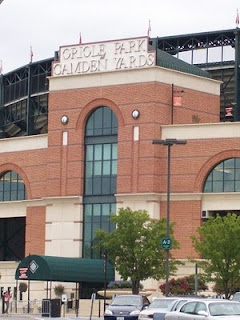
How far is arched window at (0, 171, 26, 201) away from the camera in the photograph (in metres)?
94.3


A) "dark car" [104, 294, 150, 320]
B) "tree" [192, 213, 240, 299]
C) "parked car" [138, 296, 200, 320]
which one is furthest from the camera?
"tree" [192, 213, 240, 299]

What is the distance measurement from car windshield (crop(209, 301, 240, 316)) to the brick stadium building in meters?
43.4

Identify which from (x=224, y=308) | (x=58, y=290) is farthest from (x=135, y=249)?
(x=224, y=308)

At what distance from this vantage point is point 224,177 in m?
83.6

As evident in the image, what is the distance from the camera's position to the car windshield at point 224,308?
3819 cm

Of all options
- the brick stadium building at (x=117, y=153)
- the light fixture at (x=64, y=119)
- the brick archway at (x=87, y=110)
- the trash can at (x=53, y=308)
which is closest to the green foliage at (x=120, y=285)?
the brick stadium building at (x=117, y=153)

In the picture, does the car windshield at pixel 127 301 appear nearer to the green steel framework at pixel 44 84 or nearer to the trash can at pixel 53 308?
the trash can at pixel 53 308

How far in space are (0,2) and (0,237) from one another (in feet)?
245

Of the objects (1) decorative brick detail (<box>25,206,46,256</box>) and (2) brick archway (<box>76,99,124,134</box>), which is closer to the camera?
(2) brick archway (<box>76,99,124,134</box>)

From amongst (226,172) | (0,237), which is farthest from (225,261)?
(0,237)

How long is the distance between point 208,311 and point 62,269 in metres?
45.1

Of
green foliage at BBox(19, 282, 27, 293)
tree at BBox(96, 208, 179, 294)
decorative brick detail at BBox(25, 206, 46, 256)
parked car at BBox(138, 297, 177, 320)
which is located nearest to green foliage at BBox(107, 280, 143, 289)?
tree at BBox(96, 208, 179, 294)

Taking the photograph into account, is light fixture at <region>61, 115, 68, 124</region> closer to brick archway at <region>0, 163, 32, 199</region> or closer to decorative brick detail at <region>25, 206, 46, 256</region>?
brick archway at <region>0, 163, 32, 199</region>

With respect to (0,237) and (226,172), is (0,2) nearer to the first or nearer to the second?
(226,172)
